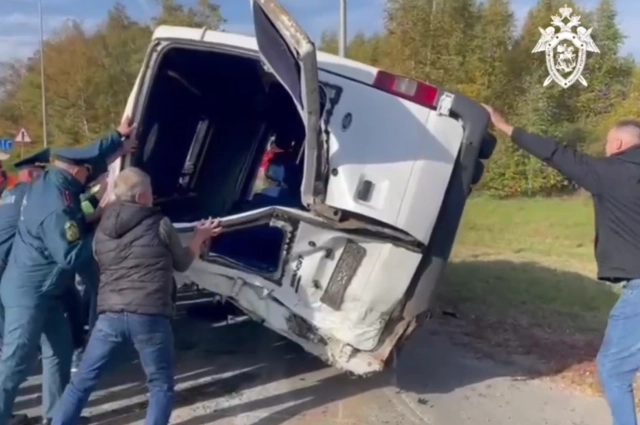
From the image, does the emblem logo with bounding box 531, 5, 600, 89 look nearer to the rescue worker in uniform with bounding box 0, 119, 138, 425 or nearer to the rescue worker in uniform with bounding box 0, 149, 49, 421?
the rescue worker in uniform with bounding box 0, 149, 49, 421

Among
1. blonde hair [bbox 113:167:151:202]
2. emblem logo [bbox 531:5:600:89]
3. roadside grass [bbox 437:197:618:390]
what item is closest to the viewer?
blonde hair [bbox 113:167:151:202]

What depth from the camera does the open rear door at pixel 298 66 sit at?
4594 millimetres

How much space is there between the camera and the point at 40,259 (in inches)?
198

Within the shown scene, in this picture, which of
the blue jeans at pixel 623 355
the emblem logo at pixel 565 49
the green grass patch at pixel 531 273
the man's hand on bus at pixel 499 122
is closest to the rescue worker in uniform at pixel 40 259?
the man's hand on bus at pixel 499 122

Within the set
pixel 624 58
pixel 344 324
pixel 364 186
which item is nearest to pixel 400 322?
pixel 344 324

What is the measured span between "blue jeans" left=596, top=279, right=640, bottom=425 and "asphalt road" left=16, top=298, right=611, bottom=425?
0.90 metres

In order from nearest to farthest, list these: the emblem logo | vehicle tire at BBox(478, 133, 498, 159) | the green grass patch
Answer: vehicle tire at BBox(478, 133, 498, 159), the green grass patch, the emblem logo

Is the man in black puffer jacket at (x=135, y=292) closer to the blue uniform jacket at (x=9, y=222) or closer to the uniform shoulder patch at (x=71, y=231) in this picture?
the uniform shoulder patch at (x=71, y=231)

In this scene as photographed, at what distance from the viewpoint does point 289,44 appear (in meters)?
4.69

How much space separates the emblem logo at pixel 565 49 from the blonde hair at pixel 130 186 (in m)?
21.7

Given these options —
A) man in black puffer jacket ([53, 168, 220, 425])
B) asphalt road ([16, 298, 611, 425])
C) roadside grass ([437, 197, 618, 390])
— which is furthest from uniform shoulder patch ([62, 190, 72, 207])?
roadside grass ([437, 197, 618, 390])

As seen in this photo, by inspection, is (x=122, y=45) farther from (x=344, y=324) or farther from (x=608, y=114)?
(x=344, y=324)

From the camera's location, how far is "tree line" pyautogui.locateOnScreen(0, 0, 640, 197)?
23.7 m

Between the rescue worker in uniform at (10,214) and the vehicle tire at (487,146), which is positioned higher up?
the vehicle tire at (487,146)
